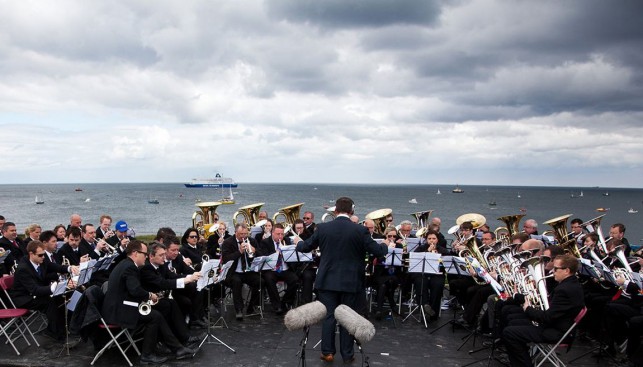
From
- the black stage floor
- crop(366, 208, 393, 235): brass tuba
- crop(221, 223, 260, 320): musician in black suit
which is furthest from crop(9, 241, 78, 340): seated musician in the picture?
crop(366, 208, 393, 235): brass tuba

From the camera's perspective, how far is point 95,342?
691cm

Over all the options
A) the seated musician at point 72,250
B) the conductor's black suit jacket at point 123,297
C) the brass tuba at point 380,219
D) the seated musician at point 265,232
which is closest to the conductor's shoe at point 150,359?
the conductor's black suit jacket at point 123,297

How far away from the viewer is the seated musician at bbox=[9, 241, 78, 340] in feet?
24.0

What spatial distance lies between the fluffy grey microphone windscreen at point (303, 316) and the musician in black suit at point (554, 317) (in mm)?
2693

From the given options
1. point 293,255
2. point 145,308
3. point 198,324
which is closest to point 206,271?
point 145,308

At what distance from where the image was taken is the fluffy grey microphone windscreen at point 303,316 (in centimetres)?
490

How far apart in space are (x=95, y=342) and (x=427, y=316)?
603 centimetres

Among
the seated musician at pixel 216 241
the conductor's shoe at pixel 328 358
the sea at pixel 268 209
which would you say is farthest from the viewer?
the sea at pixel 268 209

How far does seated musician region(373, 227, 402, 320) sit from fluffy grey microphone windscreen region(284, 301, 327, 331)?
13.6 feet

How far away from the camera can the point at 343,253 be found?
20.6 feet

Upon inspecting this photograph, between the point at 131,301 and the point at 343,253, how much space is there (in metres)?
3.12

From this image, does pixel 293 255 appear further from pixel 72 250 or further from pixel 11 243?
pixel 11 243

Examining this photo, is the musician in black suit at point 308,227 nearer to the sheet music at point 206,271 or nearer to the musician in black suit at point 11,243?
the sheet music at point 206,271

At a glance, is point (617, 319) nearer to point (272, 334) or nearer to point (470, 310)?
point (470, 310)
